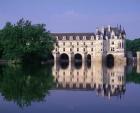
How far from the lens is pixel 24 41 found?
234 feet

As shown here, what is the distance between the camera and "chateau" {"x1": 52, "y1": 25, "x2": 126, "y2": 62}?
3964 inches

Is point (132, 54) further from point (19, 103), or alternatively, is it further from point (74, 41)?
point (19, 103)

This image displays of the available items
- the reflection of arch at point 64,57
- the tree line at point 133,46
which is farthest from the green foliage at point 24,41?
the tree line at point 133,46

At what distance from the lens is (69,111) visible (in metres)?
16.0

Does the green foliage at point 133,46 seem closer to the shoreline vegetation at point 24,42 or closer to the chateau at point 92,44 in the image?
the chateau at point 92,44

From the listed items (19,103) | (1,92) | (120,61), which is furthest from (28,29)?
(19,103)

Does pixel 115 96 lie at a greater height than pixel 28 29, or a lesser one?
lesser

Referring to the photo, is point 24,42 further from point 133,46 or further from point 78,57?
point 133,46

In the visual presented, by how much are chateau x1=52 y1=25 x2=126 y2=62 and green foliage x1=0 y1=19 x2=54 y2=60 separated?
26.9 metres

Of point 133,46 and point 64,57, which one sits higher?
point 133,46

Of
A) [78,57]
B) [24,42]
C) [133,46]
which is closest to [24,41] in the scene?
[24,42]

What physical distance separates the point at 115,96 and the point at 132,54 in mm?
100461

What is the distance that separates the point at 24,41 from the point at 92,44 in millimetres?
34165

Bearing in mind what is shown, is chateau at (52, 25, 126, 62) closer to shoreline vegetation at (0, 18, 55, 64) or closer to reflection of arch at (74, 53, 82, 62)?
reflection of arch at (74, 53, 82, 62)
